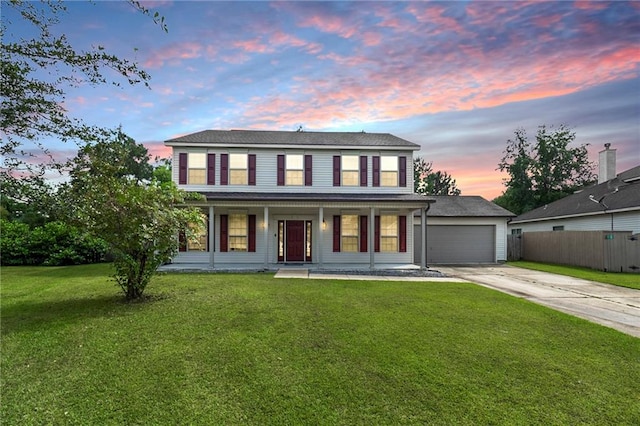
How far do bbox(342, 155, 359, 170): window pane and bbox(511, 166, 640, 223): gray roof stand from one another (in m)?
12.9

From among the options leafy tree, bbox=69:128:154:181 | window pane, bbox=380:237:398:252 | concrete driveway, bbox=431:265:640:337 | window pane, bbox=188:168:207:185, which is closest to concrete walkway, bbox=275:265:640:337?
concrete driveway, bbox=431:265:640:337

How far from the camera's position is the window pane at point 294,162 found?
14.6 m

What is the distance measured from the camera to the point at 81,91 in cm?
573

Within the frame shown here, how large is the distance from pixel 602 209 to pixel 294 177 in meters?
16.0

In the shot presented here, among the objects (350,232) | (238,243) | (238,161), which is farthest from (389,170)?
(238,243)

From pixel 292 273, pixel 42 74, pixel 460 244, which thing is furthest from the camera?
pixel 460 244

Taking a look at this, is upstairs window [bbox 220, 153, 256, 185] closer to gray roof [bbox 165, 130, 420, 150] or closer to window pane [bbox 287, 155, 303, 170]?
gray roof [bbox 165, 130, 420, 150]

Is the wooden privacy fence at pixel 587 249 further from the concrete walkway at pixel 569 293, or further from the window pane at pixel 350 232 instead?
the window pane at pixel 350 232

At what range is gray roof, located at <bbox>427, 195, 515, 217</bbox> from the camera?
17745 millimetres

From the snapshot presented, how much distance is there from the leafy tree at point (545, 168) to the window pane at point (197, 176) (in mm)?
30034

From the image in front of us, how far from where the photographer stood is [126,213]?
6.66m

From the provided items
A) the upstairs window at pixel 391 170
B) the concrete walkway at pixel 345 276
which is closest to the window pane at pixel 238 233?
the concrete walkway at pixel 345 276

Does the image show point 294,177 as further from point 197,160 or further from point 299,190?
point 197,160

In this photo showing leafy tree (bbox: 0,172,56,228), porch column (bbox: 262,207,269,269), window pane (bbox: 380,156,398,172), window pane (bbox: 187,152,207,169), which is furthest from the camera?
window pane (bbox: 380,156,398,172)
